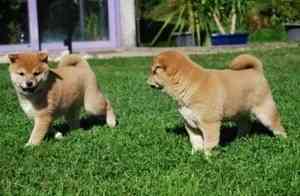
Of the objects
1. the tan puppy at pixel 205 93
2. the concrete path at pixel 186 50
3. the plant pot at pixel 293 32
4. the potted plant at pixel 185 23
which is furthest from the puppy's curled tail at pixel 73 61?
the plant pot at pixel 293 32

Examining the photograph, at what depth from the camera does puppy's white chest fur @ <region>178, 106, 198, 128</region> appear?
5.34 m

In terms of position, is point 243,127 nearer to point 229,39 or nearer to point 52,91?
point 52,91

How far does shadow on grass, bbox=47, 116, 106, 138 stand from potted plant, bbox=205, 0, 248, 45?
8995 mm

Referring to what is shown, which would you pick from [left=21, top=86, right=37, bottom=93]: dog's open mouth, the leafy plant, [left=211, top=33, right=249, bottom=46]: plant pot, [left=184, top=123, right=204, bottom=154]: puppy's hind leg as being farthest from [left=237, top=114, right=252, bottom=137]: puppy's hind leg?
the leafy plant

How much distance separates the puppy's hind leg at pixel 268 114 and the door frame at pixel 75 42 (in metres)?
9.81

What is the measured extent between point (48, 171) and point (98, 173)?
1.23ft

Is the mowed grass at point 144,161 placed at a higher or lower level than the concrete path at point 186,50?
higher

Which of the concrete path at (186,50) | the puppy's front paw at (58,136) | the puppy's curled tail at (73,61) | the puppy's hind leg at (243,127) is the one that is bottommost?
the concrete path at (186,50)

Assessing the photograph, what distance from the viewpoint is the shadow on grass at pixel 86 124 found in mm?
6695

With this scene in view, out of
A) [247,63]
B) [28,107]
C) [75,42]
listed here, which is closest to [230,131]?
[247,63]

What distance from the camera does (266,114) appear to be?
18.7 ft

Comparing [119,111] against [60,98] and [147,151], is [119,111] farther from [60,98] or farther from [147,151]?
[147,151]

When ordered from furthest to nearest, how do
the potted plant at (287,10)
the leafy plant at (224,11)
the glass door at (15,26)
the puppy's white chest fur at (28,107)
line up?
the potted plant at (287,10)
the leafy plant at (224,11)
the glass door at (15,26)
the puppy's white chest fur at (28,107)

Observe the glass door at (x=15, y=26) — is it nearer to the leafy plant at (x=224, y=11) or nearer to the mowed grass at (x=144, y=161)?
the leafy plant at (x=224, y=11)
